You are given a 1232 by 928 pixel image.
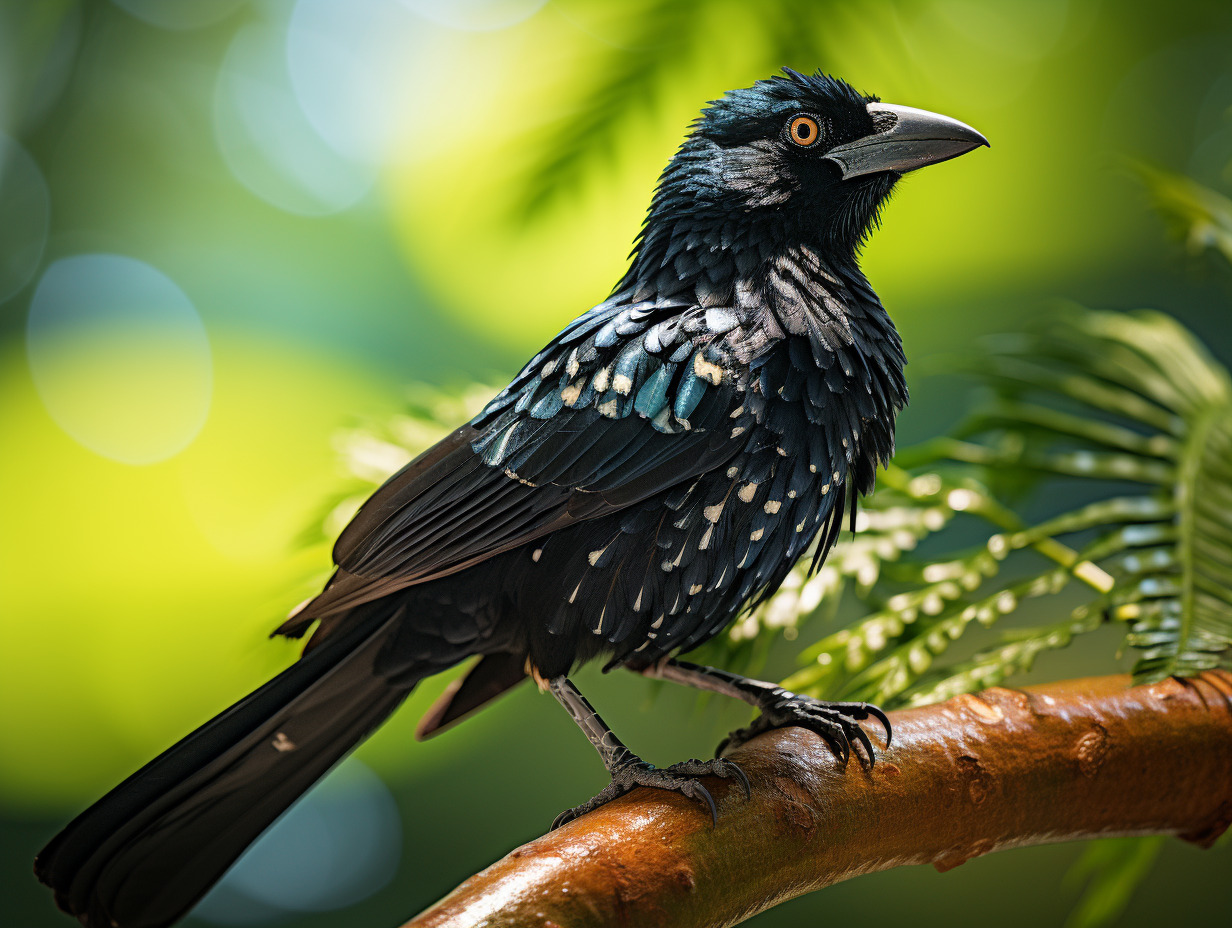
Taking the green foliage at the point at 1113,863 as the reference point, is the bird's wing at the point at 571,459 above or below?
Result: above

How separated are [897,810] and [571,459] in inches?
22.6

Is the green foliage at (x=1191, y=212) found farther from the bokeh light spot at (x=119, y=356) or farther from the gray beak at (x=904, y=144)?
the bokeh light spot at (x=119, y=356)

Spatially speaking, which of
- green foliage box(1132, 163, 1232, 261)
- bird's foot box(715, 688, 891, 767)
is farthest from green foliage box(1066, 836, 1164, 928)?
green foliage box(1132, 163, 1232, 261)

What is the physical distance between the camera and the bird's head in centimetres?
117

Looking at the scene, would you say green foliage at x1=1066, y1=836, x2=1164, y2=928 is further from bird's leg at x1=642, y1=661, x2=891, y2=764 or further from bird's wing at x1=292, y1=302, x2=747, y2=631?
bird's wing at x1=292, y1=302, x2=747, y2=631

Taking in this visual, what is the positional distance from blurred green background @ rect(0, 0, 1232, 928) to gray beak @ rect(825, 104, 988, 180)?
1.34m

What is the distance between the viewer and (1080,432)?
1763mm

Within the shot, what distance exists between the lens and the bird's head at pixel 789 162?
117 cm

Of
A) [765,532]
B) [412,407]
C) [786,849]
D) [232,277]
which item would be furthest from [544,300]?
[786,849]

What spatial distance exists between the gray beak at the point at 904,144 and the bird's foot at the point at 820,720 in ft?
2.29

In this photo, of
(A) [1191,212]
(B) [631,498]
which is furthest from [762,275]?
(A) [1191,212]

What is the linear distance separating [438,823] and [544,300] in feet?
5.47

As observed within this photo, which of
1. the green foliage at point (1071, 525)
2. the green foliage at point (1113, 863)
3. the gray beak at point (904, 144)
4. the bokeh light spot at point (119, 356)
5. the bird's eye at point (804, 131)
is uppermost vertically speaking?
the bokeh light spot at point (119, 356)

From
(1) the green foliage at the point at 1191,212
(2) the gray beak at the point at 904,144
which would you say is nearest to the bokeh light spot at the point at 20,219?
(2) the gray beak at the point at 904,144
